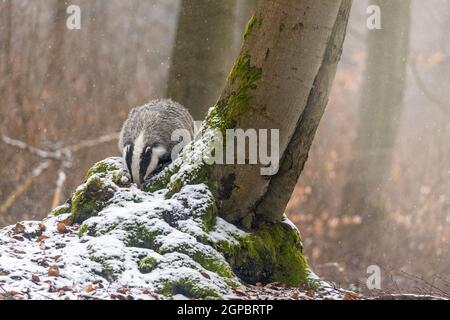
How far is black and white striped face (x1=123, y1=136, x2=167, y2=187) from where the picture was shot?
4.76m

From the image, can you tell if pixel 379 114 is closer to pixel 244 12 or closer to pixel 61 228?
pixel 244 12

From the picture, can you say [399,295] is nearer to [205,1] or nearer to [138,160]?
[138,160]

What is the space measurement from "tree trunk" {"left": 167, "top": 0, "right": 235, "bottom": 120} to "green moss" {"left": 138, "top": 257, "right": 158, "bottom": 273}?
11.0ft

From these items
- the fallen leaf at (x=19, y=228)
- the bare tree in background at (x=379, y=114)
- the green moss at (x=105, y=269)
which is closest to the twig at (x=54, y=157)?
the bare tree in background at (x=379, y=114)

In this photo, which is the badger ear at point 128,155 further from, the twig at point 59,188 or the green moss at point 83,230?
the twig at point 59,188

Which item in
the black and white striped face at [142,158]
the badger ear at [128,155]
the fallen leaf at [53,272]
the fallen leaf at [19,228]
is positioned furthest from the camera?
the badger ear at [128,155]

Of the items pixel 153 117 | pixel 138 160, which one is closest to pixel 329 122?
pixel 153 117

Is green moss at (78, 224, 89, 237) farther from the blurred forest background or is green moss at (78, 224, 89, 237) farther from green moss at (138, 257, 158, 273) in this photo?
the blurred forest background

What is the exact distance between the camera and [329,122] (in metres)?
12.2

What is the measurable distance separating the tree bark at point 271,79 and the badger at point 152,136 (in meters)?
0.65

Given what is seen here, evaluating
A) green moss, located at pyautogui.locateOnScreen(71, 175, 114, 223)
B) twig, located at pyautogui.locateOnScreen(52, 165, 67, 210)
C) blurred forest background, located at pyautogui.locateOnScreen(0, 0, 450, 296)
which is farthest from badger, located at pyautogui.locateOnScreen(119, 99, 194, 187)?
twig, located at pyautogui.locateOnScreen(52, 165, 67, 210)

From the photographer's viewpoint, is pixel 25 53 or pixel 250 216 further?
pixel 25 53

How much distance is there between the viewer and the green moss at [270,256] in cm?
430
